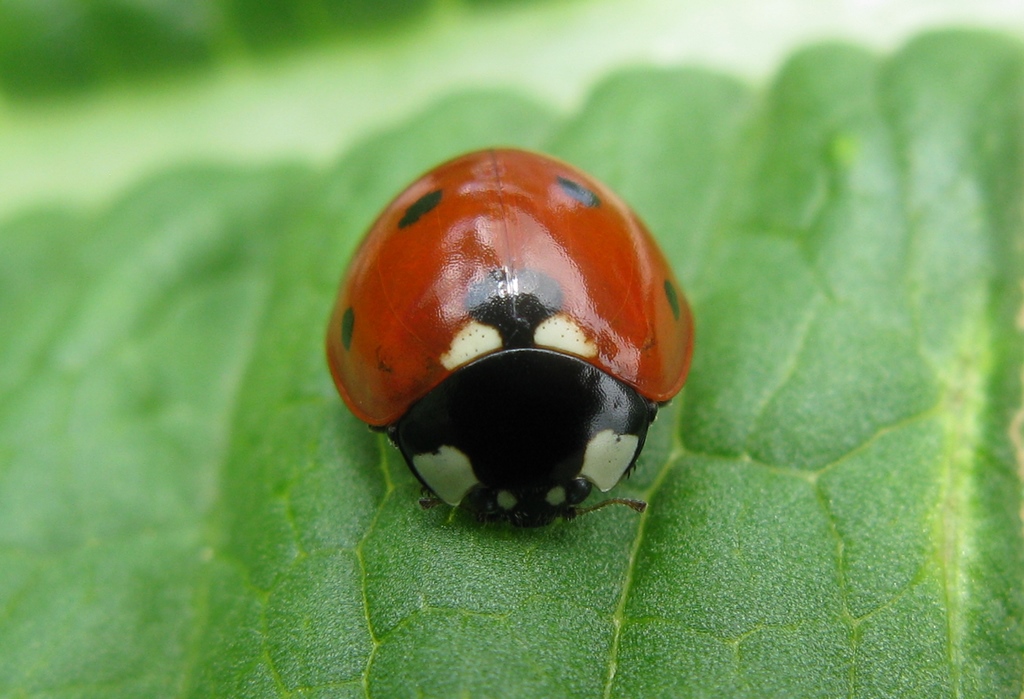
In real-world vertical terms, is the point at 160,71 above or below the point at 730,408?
above

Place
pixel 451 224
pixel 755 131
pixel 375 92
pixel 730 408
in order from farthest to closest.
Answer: pixel 375 92, pixel 755 131, pixel 730 408, pixel 451 224

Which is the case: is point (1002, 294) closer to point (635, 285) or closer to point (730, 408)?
point (730, 408)

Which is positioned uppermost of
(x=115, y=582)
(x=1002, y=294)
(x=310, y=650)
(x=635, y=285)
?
(x=635, y=285)

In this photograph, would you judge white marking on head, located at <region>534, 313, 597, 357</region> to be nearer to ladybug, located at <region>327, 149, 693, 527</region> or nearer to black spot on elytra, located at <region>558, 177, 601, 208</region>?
ladybug, located at <region>327, 149, 693, 527</region>

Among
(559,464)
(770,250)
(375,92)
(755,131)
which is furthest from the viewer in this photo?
(375,92)

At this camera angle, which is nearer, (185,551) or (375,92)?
(185,551)

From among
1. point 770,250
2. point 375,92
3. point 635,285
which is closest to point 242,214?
point 375,92

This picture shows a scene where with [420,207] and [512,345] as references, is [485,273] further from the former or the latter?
[420,207]

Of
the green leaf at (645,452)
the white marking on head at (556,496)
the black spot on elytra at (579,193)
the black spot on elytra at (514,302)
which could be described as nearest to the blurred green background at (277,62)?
the green leaf at (645,452)
